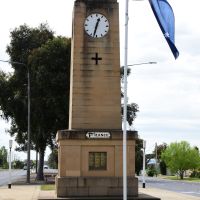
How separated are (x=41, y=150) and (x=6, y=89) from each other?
6794 millimetres

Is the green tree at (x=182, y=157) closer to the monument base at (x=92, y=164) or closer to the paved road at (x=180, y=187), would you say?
the paved road at (x=180, y=187)

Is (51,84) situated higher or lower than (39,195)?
higher

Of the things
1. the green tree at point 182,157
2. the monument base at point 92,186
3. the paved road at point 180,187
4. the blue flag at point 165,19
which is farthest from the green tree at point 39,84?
the green tree at point 182,157

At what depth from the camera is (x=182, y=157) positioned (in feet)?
269

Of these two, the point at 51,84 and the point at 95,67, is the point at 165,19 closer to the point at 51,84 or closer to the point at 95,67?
the point at 95,67

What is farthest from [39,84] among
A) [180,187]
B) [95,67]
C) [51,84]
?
[95,67]

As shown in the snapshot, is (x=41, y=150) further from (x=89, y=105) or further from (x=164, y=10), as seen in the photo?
(x=164, y=10)

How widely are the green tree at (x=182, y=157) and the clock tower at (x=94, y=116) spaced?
57735mm

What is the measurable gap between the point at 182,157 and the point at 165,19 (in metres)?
66.1

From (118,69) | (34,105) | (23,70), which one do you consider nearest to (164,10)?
(118,69)

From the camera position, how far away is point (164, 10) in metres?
17.7

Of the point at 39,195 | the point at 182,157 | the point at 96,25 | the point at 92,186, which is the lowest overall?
the point at 39,195

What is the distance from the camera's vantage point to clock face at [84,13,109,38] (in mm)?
26219

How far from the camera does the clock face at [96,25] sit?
2622 centimetres
